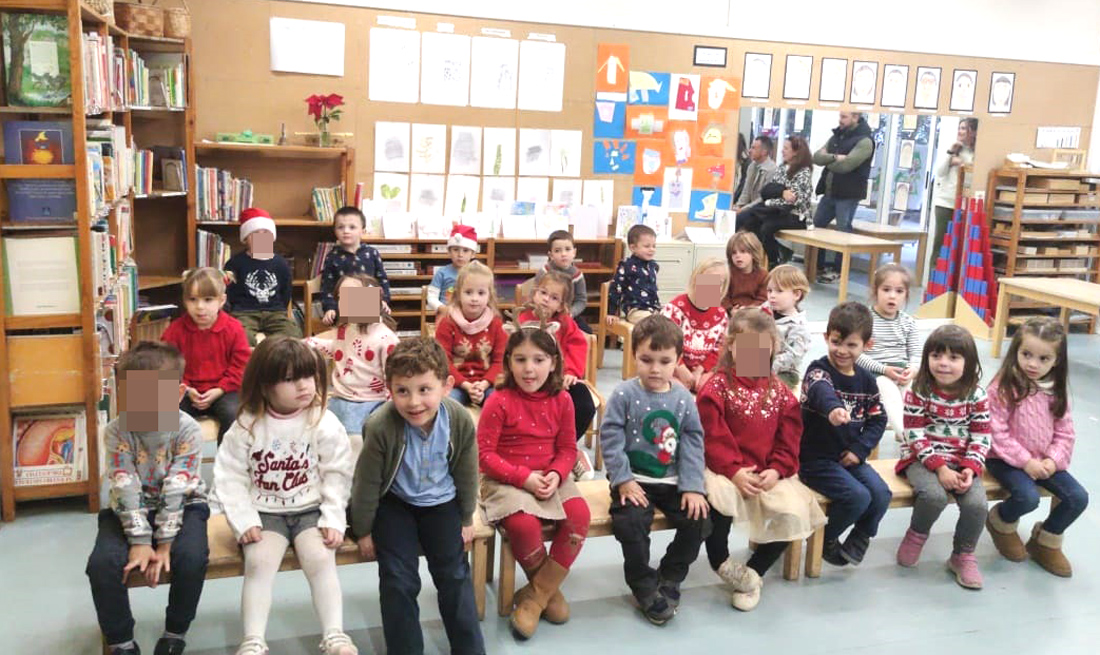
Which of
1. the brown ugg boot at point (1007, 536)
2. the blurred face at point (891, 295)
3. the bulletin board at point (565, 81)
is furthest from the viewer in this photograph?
the bulletin board at point (565, 81)

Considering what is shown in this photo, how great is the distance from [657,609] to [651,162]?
4370mm

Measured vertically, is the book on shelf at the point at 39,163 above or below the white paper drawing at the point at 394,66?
below

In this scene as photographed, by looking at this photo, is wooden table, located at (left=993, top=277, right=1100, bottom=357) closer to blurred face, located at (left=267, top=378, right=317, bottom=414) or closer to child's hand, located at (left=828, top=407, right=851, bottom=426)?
child's hand, located at (left=828, top=407, right=851, bottom=426)

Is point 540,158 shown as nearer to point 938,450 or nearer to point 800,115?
point 800,115

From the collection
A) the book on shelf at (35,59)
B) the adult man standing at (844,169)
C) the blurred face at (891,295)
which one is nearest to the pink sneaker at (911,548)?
the blurred face at (891,295)

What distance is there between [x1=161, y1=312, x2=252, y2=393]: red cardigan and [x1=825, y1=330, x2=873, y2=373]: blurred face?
2.22 m

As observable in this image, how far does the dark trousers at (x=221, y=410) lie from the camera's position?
11.9ft

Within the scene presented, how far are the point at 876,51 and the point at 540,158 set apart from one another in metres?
2.83

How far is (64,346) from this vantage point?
11.3 feet

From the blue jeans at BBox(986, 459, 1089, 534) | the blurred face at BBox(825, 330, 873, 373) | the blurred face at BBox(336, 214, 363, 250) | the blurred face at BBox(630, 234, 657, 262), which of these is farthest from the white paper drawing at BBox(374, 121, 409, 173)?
the blue jeans at BBox(986, 459, 1089, 534)

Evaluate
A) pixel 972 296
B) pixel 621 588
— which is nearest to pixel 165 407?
pixel 621 588

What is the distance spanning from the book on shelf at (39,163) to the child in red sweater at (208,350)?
0.53m

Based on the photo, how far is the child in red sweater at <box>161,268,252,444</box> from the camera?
11.9 feet

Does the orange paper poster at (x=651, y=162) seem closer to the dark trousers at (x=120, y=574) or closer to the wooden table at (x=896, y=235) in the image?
the wooden table at (x=896, y=235)
